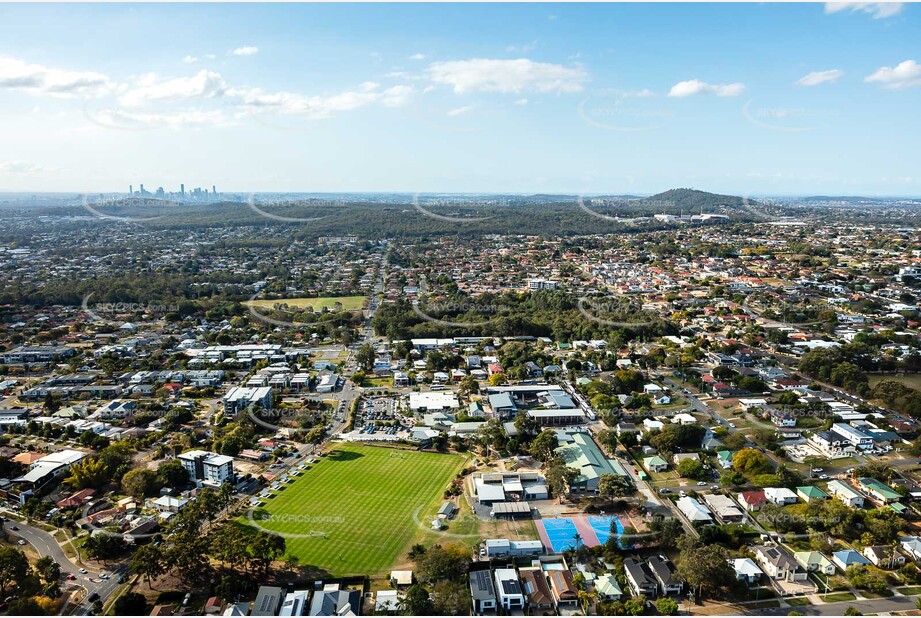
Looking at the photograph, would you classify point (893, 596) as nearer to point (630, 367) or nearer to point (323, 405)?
point (630, 367)

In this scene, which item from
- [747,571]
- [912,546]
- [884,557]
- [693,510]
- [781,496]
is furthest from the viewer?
[781,496]

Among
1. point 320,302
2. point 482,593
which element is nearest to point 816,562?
point 482,593

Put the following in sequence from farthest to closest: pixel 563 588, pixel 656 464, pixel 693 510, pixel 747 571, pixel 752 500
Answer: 1. pixel 656 464
2. pixel 752 500
3. pixel 693 510
4. pixel 747 571
5. pixel 563 588

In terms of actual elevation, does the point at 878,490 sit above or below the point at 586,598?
above

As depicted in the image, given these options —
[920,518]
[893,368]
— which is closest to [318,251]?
[893,368]

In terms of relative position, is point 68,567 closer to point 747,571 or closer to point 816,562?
point 747,571

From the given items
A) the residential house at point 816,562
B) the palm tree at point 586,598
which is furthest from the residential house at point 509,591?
the residential house at point 816,562
